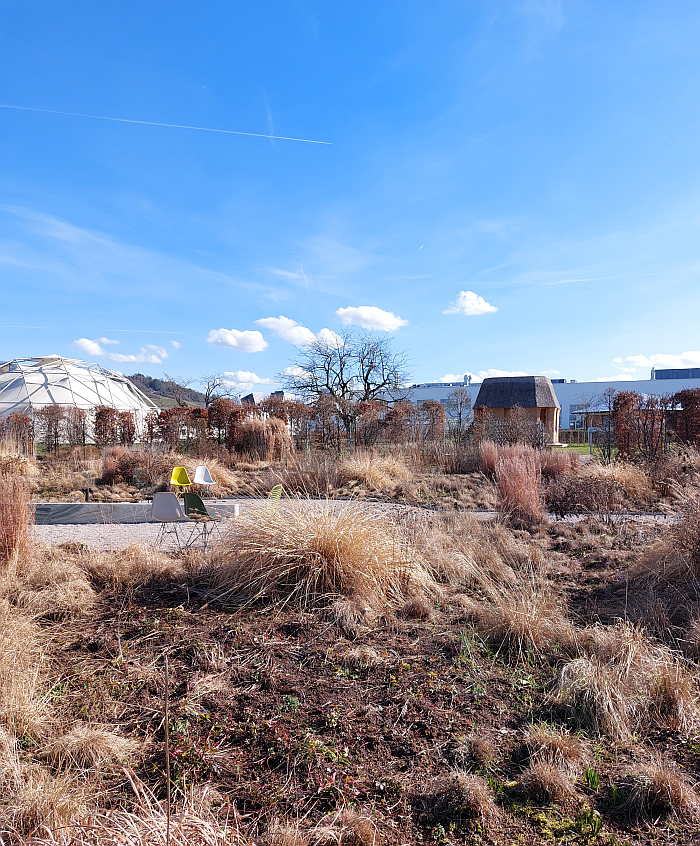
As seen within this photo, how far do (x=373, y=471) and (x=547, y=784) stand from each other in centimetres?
785

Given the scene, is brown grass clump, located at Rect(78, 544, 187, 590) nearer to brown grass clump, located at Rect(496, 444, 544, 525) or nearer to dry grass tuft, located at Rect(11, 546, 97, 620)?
dry grass tuft, located at Rect(11, 546, 97, 620)

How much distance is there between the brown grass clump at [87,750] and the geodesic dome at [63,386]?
105ft

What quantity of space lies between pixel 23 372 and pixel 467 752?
4273 centimetres

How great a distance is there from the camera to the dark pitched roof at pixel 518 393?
20.8 metres

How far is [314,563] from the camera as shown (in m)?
3.65

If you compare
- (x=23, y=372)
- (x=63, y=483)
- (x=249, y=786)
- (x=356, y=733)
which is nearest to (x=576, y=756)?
(x=356, y=733)

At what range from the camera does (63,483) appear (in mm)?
10023

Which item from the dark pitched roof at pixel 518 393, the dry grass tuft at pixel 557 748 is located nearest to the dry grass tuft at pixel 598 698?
the dry grass tuft at pixel 557 748

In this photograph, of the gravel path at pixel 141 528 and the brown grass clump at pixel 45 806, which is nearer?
the brown grass clump at pixel 45 806

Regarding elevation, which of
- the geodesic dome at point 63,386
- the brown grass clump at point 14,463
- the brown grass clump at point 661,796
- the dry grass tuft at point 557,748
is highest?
the geodesic dome at point 63,386

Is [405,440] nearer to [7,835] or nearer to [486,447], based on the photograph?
[486,447]

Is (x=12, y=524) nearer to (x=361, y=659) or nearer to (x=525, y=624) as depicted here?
(x=361, y=659)

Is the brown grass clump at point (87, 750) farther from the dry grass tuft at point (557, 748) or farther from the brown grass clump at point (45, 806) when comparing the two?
the dry grass tuft at point (557, 748)

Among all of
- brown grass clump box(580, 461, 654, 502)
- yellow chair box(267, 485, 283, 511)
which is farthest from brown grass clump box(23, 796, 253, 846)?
brown grass clump box(580, 461, 654, 502)
